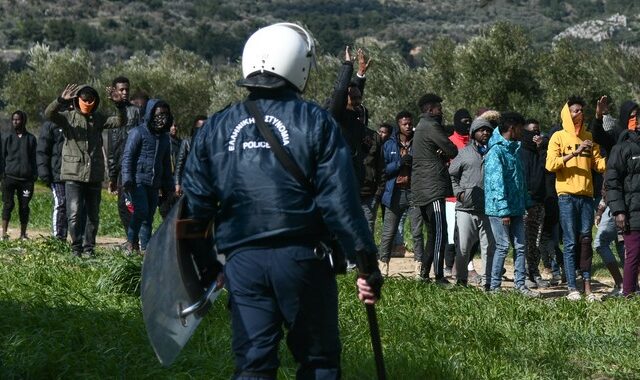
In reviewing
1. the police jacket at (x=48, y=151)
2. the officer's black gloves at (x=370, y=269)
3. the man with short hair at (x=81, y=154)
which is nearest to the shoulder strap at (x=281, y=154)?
the officer's black gloves at (x=370, y=269)

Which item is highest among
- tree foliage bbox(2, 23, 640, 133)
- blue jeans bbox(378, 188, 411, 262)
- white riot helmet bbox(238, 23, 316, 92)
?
tree foliage bbox(2, 23, 640, 133)

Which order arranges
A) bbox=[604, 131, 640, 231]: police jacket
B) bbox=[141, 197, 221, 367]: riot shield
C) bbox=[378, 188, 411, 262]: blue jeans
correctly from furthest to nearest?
bbox=[378, 188, 411, 262]: blue jeans → bbox=[604, 131, 640, 231]: police jacket → bbox=[141, 197, 221, 367]: riot shield

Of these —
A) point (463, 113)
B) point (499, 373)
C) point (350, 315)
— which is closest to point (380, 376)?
point (499, 373)

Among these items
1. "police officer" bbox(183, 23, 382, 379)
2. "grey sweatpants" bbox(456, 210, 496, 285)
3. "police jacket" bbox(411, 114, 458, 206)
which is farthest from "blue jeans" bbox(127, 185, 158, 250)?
"police officer" bbox(183, 23, 382, 379)

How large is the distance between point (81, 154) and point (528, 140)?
16.5 feet

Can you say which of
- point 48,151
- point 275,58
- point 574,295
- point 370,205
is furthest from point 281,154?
point 48,151

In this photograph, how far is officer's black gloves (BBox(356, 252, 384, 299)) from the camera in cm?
535

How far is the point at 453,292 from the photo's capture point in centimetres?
1090

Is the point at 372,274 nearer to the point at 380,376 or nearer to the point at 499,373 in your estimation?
the point at 380,376

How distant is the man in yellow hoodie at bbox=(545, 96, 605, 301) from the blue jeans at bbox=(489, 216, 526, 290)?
0.55m

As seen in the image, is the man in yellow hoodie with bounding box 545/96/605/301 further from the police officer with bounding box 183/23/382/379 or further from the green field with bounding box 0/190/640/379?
the police officer with bounding box 183/23/382/379

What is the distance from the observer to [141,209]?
44.0ft

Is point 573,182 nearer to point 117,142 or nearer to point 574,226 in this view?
point 574,226

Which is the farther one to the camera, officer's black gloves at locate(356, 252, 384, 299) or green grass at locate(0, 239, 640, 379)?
green grass at locate(0, 239, 640, 379)
